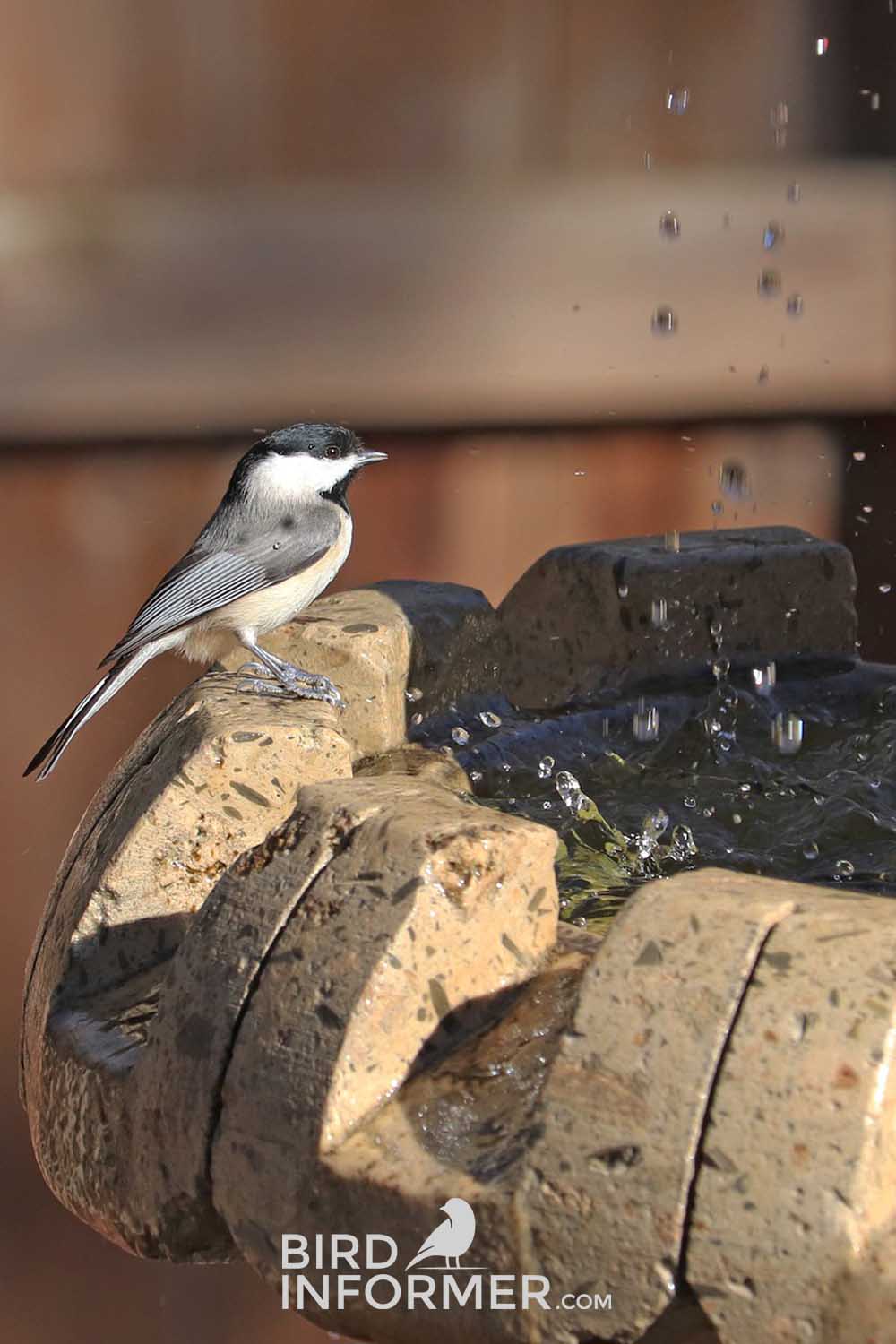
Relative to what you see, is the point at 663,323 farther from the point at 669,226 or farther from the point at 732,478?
the point at 732,478

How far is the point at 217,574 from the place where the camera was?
2.58 meters

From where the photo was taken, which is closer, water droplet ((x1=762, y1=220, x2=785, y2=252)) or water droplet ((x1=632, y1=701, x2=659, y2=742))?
water droplet ((x1=632, y1=701, x2=659, y2=742))

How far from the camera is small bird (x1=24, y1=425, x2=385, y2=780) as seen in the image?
2.56m

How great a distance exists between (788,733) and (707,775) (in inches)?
8.0

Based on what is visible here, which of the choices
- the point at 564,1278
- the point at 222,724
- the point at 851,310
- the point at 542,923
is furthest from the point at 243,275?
the point at 564,1278

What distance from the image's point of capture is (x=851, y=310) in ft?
13.6

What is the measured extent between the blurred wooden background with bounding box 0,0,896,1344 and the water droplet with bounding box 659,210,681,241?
3 cm

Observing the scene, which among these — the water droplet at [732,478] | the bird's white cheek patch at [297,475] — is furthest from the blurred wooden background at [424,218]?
the bird's white cheek patch at [297,475]

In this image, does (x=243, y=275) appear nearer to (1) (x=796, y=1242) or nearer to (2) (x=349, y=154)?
(2) (x=349, y=154)

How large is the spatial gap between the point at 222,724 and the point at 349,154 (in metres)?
2.46

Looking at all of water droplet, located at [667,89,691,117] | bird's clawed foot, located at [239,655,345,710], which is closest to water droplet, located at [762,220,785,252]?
water droplet, located at [667,89,691,117]

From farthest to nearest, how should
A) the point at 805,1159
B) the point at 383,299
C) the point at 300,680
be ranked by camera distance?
the point at 383,299 → the point at 300,680 → the point at 805,1159

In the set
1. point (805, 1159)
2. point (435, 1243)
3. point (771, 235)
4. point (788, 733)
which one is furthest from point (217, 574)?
point (771, 235)

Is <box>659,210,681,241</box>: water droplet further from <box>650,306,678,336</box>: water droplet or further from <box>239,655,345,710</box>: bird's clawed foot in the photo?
<box>239,655,345,710</box>: bird's clawed foot
